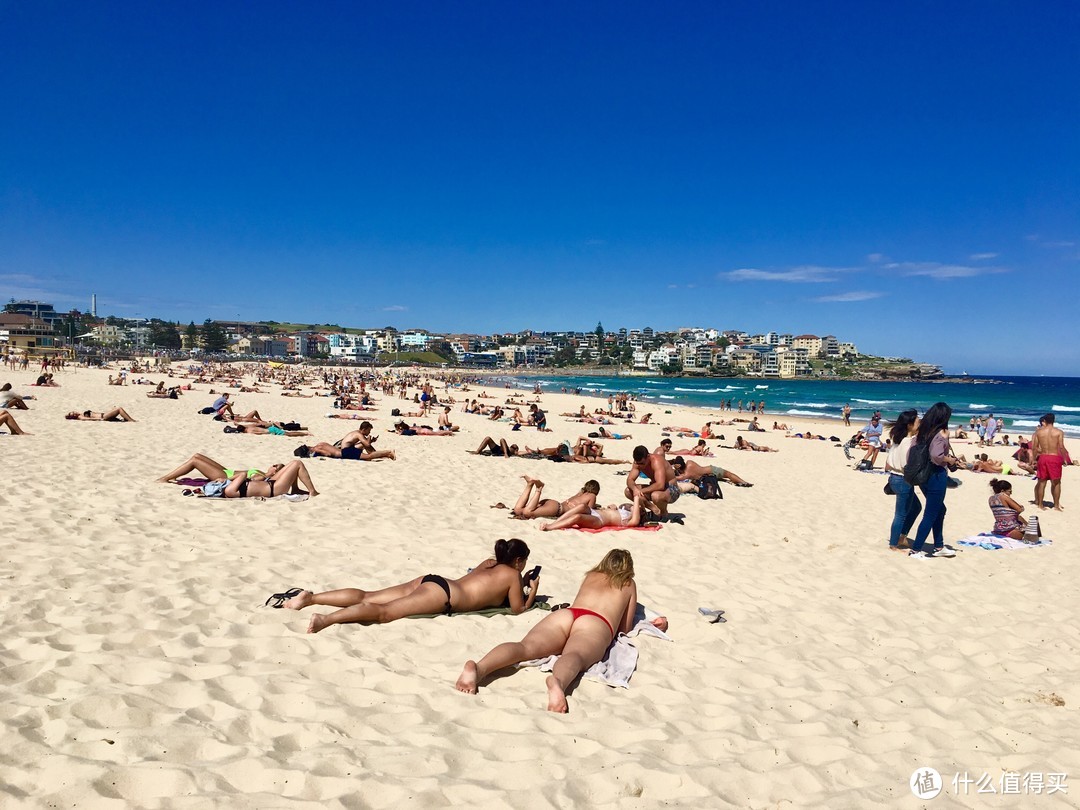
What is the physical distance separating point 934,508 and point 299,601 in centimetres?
697

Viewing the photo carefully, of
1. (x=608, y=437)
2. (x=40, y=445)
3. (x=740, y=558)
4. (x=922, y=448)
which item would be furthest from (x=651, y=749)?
(x=608, y=437)

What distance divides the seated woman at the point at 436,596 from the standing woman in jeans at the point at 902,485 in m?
5.00

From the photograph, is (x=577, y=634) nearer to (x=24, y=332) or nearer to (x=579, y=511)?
(x=579, y=511)

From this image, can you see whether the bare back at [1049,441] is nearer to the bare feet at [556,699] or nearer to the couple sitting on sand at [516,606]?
the couple sitting on sand at [516,606]

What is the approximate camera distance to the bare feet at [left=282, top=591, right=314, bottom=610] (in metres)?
4.29

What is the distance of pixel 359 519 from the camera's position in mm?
7293

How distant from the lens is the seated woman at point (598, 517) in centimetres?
745

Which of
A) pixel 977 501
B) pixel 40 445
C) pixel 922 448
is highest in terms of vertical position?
pixel 922 448

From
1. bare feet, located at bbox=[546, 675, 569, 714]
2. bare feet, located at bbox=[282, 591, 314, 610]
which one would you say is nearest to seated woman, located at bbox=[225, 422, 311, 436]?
bare feet, located at bbox=[282, 591, 314, 610]

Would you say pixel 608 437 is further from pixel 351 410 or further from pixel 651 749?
pixel 651 749

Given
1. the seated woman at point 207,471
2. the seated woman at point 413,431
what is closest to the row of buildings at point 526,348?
the seated woman at point 413,431

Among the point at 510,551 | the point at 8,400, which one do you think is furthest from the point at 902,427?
the point at 8,400

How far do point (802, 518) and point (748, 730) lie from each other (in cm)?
664

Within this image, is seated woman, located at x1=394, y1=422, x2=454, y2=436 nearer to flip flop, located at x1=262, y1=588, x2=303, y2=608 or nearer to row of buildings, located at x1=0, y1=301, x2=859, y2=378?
flip flop, located at x1=262, y1=588, x2=303, y2=608
